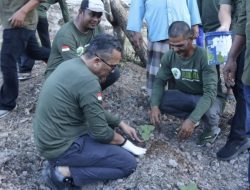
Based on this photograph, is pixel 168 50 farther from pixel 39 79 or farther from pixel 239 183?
pixel 39 79

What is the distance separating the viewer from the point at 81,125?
370 centimetres

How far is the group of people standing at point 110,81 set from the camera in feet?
11.3

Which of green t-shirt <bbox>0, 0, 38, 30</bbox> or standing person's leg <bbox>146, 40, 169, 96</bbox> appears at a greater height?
green t-shirt <bbox>0, 0, 38, 30</bbox>

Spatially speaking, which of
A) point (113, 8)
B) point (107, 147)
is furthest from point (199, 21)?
point (107, 147)

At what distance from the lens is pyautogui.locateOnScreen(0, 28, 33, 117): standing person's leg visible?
4.57 m

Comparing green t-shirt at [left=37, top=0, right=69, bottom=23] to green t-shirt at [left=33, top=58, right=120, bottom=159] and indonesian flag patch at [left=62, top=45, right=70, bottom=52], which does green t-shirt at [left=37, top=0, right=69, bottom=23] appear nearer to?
indonesian flag patch at [left=62, top=45, right=70, bottom=52]

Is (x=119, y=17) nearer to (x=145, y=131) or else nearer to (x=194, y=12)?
(x=194, y=12)

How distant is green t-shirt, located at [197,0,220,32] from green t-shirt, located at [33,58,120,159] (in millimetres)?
1877

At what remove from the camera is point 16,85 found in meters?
4.78

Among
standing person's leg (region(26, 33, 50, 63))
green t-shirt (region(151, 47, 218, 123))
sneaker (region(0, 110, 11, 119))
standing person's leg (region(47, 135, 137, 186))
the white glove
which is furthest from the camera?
standing person's leg (region(26, 33, 50, 63))

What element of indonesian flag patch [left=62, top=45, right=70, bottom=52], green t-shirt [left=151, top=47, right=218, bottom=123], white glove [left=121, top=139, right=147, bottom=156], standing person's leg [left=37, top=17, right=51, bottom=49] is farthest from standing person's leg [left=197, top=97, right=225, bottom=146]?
standing person's leg [left=37, top=17, right=51, bottom=49]

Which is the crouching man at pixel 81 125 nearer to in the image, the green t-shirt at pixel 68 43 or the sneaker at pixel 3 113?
the green t-shirt at pixel 68 43

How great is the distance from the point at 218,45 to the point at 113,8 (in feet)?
8.07

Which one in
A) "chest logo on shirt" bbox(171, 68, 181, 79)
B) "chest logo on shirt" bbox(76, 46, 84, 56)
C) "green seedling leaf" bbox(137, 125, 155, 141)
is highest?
"chest logo on shirt" bbox(76, 46, 84, 56)
